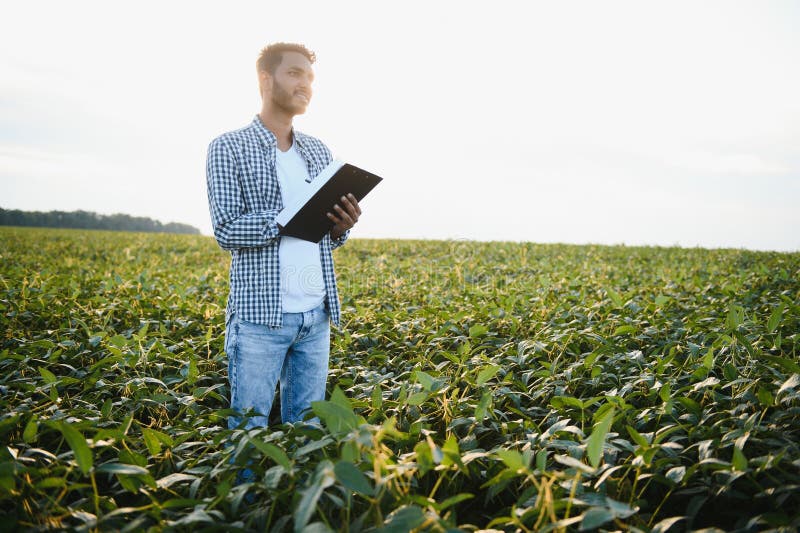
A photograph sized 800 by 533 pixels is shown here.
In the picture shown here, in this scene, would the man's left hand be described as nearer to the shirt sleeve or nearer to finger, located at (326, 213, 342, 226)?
finger, located at (326, 213, 342, 226)

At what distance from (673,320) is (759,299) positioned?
1.68 metres

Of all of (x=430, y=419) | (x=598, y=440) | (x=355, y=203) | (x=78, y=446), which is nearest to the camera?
(x=78, y=446)

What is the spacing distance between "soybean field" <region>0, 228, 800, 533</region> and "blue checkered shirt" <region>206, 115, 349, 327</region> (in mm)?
562

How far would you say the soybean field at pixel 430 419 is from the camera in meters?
1.22

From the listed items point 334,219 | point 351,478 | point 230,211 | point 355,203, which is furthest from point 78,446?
point 355,203

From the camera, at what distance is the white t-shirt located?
2.33 meters

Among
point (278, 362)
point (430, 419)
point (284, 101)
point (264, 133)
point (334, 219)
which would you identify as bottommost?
point (430, 419)

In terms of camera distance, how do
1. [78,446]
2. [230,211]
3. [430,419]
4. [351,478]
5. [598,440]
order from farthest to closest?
[230,211] < [430,419] < [598,440] < [78,446] < [351,478]

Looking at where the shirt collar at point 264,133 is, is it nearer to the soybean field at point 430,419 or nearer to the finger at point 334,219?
the finger at point 334,219

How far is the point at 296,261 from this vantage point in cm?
238

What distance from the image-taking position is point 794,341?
256cm

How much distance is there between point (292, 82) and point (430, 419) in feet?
5.97

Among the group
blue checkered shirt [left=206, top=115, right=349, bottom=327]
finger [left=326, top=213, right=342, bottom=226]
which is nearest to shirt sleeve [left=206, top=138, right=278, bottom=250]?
blue checkered shirt [left=206, top=115, right=349, bottom=327]

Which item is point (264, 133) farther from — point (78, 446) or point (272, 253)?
point (78, 446)
